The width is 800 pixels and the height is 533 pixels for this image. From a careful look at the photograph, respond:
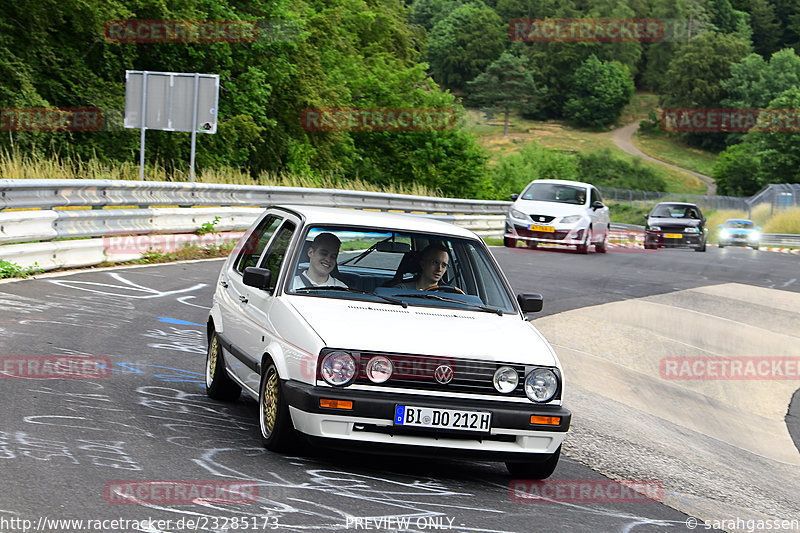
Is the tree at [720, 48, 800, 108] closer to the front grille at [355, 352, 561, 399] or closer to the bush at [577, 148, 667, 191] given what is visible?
the bush at [577, 148, 667, 191]

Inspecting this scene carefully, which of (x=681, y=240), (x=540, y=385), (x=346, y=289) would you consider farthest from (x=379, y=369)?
(x=681, y=240)

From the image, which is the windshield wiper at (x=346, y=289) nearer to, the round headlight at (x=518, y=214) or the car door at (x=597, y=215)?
the round headlight at (x=518, y=214)

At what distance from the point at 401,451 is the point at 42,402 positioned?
8.63 feet

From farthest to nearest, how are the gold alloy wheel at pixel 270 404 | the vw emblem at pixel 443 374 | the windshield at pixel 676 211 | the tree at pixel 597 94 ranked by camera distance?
the tree at pixel 597 94 < the windshield at pixel 676 211 < the gold alloy wheel at pixel 270 404 < the vw emblem at pixel 443 374

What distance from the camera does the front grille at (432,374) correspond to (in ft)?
19.3

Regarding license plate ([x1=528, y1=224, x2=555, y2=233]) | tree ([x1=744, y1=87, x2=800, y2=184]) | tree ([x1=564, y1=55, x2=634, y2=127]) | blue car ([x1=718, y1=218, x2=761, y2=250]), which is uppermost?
tree ([x1=564, y1=55, x2=634, y2=127])

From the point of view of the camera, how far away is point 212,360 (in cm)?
800

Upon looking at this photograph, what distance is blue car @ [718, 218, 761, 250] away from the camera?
43.9 metres

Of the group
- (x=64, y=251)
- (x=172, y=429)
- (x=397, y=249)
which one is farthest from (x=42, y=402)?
(x=64, y=251)

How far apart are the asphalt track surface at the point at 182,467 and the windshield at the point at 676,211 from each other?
2695 cm

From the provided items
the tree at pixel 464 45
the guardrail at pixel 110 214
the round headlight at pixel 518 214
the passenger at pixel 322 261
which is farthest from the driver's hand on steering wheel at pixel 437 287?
the tree at pixel 464 45

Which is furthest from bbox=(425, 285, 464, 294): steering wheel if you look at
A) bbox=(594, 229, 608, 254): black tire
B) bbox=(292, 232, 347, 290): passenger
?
bbox=(594, 229, 608, 254): black tire

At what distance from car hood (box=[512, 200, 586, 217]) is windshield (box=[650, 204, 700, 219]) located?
954 centimetres

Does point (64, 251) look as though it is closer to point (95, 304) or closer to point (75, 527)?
point (95, 304)
